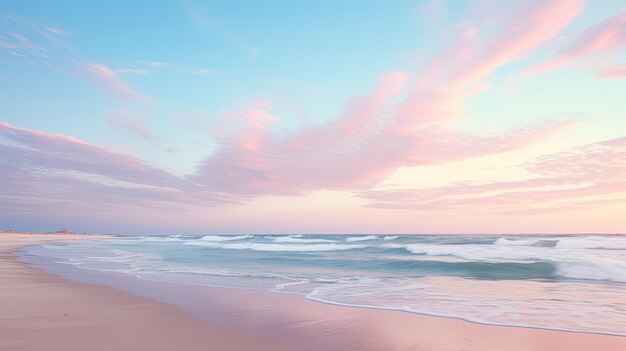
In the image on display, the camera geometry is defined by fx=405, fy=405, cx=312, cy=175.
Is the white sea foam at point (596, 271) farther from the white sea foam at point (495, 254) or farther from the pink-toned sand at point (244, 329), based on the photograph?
the pink-toned sand at point (244, 329)

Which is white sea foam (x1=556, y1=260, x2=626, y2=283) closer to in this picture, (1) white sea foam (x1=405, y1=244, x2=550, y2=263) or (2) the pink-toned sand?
(1) white sea foam (x1=405, y1=244, x2=550, y2=263)

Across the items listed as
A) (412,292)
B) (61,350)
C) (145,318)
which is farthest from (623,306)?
(61,350)

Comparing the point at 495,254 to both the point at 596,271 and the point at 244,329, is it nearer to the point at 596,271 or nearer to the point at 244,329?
the point at 596,271

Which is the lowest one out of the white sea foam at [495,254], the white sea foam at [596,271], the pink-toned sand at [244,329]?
the pink-toned sand at [244,329]

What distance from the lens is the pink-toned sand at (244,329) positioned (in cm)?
496

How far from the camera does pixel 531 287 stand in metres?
11.0

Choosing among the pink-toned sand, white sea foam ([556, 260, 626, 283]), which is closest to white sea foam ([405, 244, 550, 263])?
white sea foam ([556, 260, 626, 283])

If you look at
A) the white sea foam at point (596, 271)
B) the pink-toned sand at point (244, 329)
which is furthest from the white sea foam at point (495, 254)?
the pink-toned sand at point (244, 329)

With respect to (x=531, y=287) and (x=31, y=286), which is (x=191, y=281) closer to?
(x=31, y=286)

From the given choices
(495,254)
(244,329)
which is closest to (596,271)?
(495,254)

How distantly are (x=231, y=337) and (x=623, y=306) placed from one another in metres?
7.78

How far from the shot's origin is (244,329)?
584 centimetres

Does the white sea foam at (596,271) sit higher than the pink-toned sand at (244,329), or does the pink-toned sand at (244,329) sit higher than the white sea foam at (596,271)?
the white sea foam at (596,271)

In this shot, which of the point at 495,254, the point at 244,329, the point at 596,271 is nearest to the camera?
the point at 244,329
